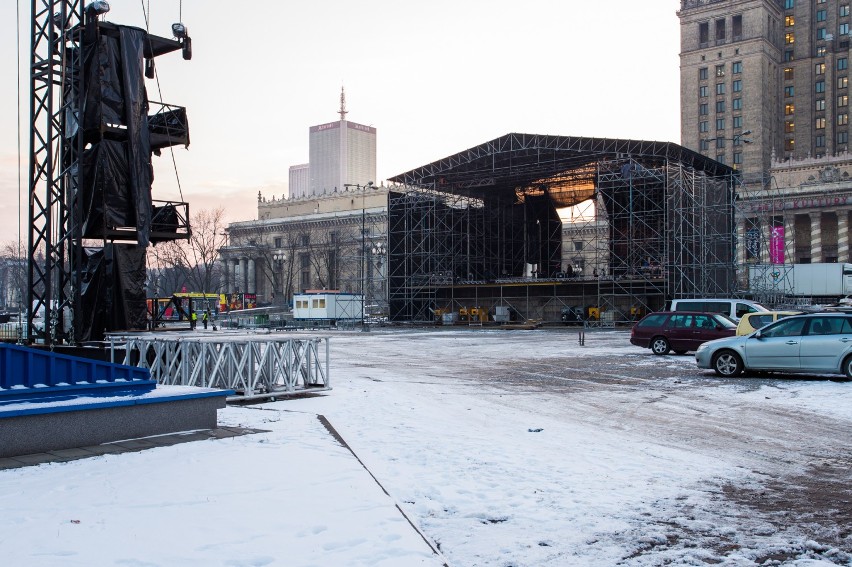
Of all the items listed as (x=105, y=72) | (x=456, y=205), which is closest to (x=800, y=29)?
(x=456, y=205)

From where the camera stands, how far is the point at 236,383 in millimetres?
12984

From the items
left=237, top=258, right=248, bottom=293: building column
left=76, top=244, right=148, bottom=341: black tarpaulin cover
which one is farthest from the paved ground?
left=237, top=258, right=248, bottom=293: building column

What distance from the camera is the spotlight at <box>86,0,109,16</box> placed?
51.3 ft

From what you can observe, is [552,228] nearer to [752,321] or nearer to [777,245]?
[777,245]

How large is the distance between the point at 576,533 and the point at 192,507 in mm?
2979

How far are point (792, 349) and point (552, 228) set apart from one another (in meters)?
45.2

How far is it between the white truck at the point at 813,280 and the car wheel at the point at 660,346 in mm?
35636

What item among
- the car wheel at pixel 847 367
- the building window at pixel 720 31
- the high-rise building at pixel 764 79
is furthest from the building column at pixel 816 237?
the car wheel at pixel 847 367

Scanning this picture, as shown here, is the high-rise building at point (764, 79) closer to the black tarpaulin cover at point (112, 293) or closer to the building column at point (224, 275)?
the building column at point (224, 275)

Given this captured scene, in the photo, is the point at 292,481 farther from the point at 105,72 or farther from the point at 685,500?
the point at 105,72

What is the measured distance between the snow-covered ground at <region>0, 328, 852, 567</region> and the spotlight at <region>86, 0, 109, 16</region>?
9.59 metres

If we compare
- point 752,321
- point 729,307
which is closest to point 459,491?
point 752,321

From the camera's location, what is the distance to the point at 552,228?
6097 cm

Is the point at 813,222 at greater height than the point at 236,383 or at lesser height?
greater
